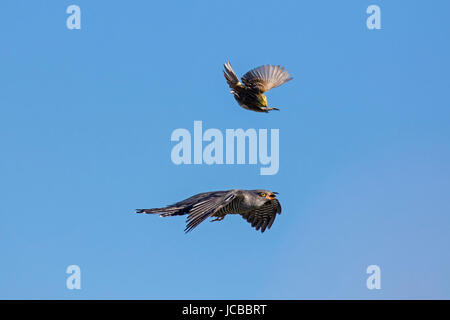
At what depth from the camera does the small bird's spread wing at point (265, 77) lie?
19250 millimetres

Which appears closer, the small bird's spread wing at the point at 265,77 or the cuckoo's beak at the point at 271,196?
the cuckoo's beak at the point at 271,196

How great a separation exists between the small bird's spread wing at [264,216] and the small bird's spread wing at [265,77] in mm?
3622

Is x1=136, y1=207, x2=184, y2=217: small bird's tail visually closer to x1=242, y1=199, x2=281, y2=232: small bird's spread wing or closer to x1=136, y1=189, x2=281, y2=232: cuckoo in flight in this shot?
x1=136, y1=189, x2=281, y2=232: cuckoo in flight

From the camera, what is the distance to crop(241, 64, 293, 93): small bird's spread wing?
758 inches

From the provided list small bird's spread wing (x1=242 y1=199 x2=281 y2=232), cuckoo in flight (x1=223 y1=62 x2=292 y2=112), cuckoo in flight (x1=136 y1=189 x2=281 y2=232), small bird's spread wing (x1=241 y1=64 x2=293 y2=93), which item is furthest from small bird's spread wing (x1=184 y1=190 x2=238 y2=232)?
small bird's spread wing (x1=241 y1=64 x2=293 y2=93)

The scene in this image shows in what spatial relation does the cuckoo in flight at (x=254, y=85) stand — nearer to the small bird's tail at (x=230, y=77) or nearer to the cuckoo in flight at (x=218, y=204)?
the small bird's tail at (x=230, y=77)

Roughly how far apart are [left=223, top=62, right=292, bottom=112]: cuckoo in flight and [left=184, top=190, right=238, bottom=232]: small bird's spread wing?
4402mm

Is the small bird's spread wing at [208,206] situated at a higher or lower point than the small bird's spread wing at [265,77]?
lower

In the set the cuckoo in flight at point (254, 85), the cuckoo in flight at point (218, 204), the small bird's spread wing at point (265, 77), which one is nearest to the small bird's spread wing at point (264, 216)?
the cuckoo in flight at point (218, 204)

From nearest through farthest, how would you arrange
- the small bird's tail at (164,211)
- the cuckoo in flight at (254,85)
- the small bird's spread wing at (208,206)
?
the small bird's spread wing at (208,206), the small bird's tail at (164,211), the cuckoo in flight at (254,85)

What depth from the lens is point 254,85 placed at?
19.1m
